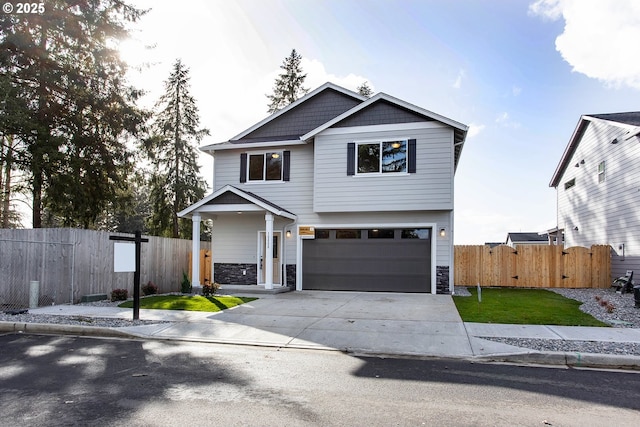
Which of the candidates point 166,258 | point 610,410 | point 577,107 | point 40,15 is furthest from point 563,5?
point 40,15

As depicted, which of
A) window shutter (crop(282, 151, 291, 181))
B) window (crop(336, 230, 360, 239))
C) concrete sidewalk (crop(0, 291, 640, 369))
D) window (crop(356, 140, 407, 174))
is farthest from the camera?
window shutter (crop(282, 151, 291, 181))

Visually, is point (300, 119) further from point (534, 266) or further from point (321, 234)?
point (534, 266)

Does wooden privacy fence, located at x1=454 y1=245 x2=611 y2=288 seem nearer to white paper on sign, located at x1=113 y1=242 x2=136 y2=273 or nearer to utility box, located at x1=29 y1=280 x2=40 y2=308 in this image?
white paper on sign, located at x1=113 y1=242 x2=136 y2=273

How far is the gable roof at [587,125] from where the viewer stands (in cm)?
1436

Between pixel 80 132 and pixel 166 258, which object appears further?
pixel 80 132

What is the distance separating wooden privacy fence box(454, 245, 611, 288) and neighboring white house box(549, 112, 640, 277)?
0.60 meters

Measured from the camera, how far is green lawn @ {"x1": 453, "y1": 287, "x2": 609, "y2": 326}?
8875mm

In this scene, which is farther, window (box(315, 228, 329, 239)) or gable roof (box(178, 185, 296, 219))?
window (box(315, 228, 329, 239))

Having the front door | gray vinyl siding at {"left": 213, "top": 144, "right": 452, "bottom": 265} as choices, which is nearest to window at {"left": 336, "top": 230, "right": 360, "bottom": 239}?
gray vinyl siding at {"left": 213, "top": 144, "right": 452, "bottom": 265}

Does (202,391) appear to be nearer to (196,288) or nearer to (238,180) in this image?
(196,288)

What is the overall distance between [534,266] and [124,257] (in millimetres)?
14999

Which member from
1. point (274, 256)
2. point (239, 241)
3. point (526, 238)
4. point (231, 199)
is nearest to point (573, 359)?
point (274, 256)

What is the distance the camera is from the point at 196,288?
14.4 metres

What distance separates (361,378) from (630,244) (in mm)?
13784
